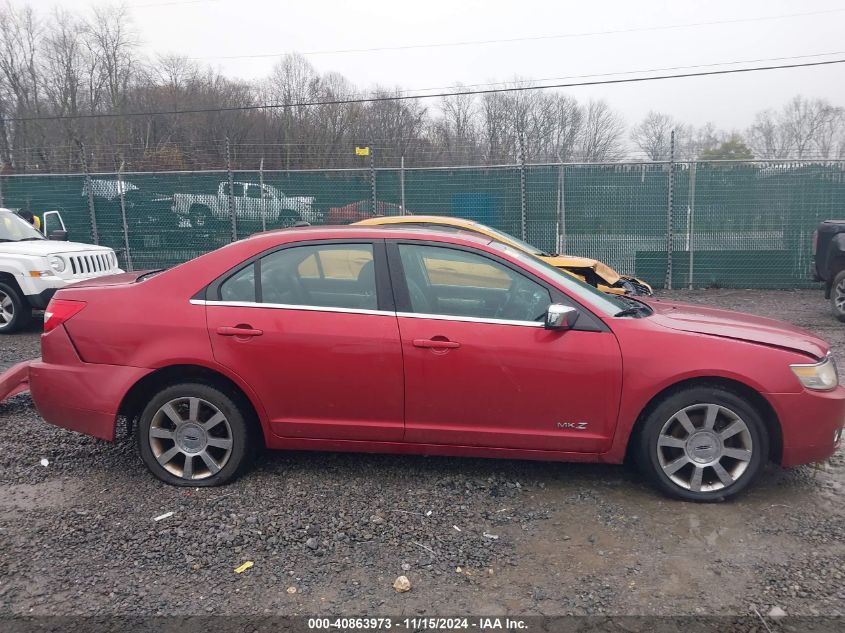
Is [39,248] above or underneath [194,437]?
above

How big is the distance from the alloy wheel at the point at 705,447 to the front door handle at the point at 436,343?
1.28m

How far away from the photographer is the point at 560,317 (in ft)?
12.2

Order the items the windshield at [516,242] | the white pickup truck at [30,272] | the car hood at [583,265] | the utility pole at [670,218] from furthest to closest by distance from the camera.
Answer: the utility pole at [670,218]
the white pickup truck at [30,272]
the car hood at [583,265]
the windshield at [516,242]

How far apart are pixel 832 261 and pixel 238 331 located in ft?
29.7

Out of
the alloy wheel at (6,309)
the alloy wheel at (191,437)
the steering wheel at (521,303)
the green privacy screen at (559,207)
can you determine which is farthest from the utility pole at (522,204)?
the alloy wheel at (191,437)

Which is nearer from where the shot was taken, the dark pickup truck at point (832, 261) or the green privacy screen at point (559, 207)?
the dark pickup truck at point (832, 261)

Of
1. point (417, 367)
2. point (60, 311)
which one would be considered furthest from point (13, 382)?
point (417, 367)

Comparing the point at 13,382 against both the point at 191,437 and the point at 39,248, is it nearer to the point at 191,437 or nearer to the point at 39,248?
the point at 191,437

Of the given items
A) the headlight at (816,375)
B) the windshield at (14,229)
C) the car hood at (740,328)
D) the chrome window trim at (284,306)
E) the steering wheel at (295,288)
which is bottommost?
the headlight at (816,375)

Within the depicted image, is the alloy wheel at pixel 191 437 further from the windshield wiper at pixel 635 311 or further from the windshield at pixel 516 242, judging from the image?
the windshield at pixel 516 242

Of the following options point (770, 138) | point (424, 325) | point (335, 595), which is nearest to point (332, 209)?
point (424, 325)

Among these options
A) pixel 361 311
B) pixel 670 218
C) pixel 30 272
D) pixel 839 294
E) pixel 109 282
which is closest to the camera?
pixel 361 311

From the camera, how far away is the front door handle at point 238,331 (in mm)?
3935

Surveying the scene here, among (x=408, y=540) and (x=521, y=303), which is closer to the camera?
(x=408, y=540)
